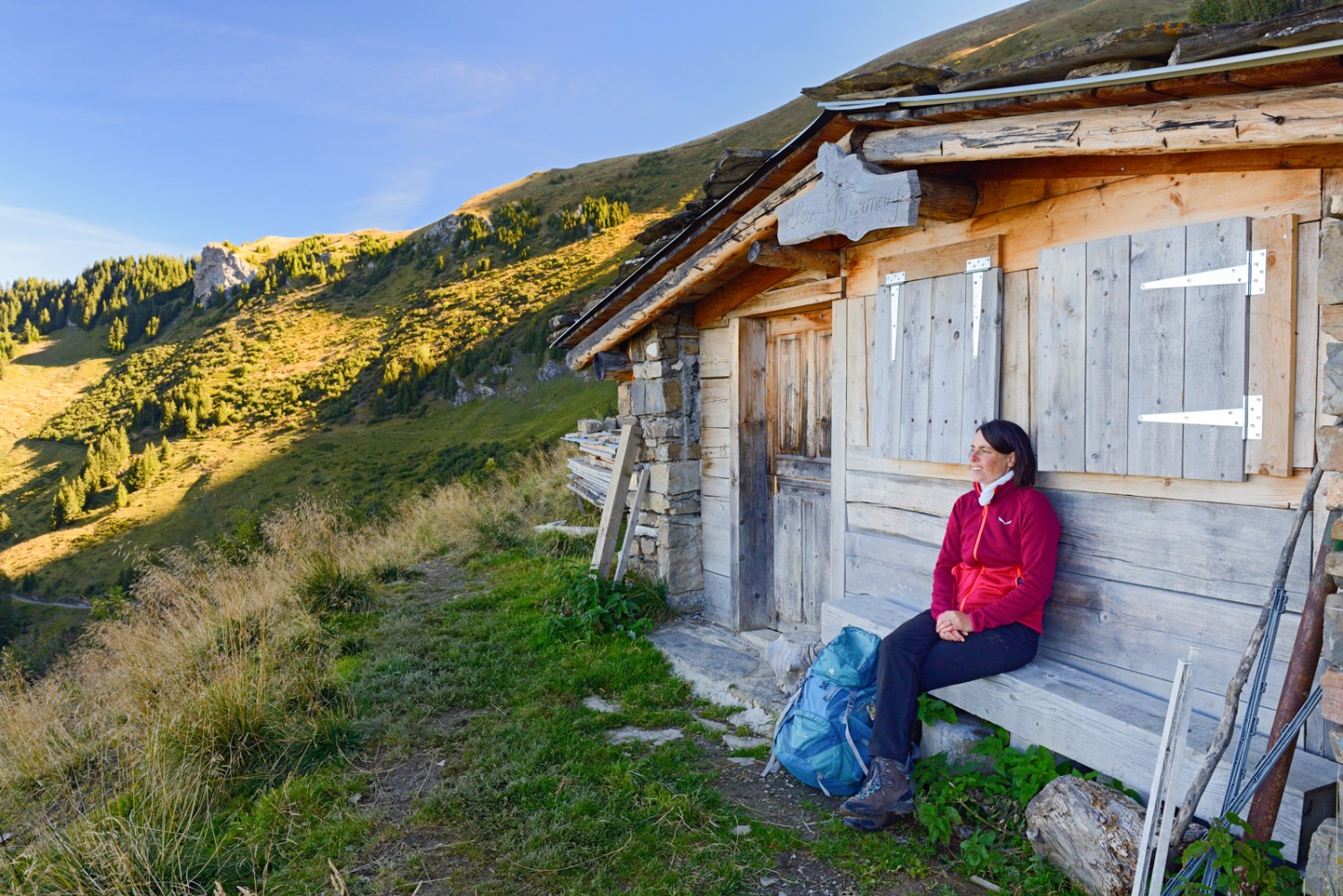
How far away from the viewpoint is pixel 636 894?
3082mm

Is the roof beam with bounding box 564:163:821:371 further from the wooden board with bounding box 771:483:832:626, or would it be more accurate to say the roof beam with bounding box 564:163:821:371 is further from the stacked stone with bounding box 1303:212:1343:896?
the stacked stone with bounding box 1303:212:1343:896

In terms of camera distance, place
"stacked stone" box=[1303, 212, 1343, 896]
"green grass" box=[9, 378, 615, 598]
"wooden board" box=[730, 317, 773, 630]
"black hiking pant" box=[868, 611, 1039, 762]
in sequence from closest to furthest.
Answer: "stacked stone" box=[1303, 212, 1343, 896], "black hiking pant" box=[868, 611, 1039, 762], "wooden board" box=[730, 317, 773, 630], "green grass" box=[9, 378, 615, 598]

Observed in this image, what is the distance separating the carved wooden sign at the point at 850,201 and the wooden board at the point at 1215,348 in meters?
1.26

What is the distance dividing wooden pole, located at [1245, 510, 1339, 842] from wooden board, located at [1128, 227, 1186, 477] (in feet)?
2.67

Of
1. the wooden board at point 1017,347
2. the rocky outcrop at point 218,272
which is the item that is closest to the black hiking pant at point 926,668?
the wooden board at point 1017,347

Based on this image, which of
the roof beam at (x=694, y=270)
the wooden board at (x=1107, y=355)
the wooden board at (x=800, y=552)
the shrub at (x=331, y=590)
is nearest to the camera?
the wooden board at (x=1107, y=355)

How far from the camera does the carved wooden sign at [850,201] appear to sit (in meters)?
3.78

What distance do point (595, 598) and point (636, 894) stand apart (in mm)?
3473

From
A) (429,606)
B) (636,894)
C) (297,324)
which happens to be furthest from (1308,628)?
(297,324)

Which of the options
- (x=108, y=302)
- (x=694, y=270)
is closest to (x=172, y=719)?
(x=694, y=270)

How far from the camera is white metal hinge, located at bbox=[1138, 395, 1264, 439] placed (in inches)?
113

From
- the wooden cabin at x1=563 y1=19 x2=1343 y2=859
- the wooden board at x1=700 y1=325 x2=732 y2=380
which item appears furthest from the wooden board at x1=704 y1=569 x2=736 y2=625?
the wooden board at x1=700 y1=325 x2=732 y2=380

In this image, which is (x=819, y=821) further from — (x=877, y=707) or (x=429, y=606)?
(x=429, y=606)

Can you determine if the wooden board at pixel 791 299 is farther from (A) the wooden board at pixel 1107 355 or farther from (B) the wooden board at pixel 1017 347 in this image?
(A) the wooden board at pixel 1107 355
